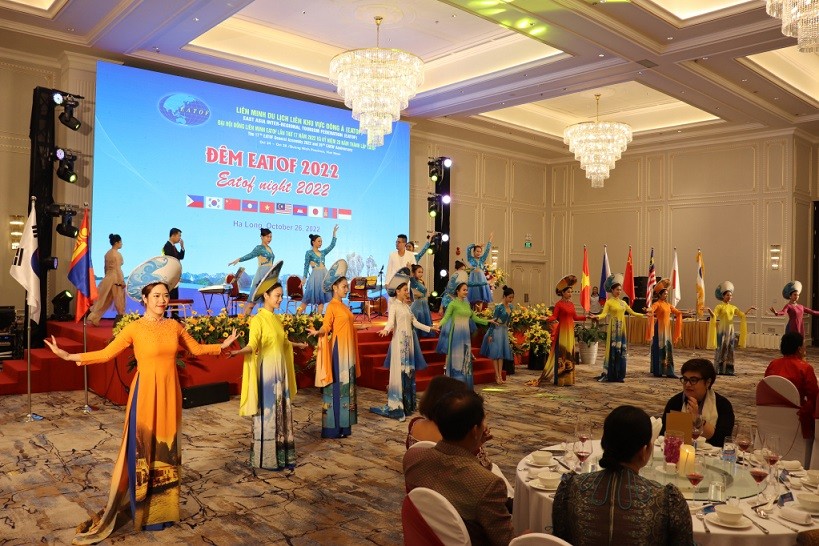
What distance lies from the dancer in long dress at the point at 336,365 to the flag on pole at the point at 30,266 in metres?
2.74

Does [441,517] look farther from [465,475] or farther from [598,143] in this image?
[598,143]

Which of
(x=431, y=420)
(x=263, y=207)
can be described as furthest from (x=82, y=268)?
(x=431, y=420)

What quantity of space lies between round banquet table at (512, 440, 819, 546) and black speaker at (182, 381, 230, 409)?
16.9 feet

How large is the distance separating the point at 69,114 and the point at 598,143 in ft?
29.2

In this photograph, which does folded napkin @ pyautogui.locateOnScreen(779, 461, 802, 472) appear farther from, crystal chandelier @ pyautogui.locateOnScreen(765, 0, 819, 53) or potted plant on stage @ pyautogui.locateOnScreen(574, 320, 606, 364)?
potted plant on stage @ pyautogui.locateOnScreen(574, 320, 606, 364)

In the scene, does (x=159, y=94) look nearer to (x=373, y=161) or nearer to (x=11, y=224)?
(x=11, y=224)

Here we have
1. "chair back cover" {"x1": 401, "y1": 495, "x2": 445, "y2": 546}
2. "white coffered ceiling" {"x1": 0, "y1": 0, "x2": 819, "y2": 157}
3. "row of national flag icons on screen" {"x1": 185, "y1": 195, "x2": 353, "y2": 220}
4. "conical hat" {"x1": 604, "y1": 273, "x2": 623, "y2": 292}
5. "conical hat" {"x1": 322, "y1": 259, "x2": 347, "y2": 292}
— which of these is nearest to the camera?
"chair back cover" {"x1": 401, "y1": 495, "x2": 445, "y2": 546}

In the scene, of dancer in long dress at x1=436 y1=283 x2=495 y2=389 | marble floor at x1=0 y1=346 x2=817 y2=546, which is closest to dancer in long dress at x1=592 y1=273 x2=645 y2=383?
A: marble floor at x1=0 y1=346 x2=817 y2=546

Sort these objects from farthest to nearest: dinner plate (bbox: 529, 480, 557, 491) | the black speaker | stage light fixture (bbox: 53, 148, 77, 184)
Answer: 1. stage light fixture (bbox: 53, 148, 77, 184)
2. the black speaker
3. dinner plate (bbox: 529, 480, 557, 491)

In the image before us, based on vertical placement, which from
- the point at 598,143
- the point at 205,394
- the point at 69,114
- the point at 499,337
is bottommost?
the point at 205,394

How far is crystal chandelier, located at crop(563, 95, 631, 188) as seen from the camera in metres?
12.1

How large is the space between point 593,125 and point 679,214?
4.86 meters

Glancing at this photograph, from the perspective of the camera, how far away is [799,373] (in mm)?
4613

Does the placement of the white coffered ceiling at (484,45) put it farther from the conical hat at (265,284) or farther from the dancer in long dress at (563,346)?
the conical hat at (265,284)
